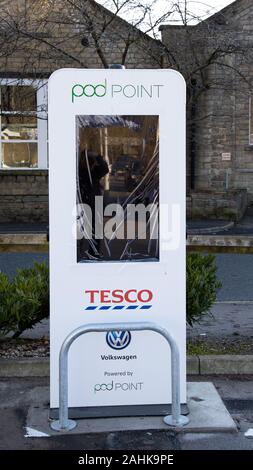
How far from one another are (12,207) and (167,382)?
14.2m

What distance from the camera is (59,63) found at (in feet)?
47.0

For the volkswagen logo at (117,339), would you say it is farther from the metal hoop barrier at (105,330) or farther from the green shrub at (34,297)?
the green shrub at (34,297)

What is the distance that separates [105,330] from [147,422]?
2.63ft

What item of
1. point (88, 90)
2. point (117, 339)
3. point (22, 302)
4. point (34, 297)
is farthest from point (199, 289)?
point (88, 90)

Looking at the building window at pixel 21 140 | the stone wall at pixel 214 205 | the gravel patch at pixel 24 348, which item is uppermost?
the building window at pixel 21 140

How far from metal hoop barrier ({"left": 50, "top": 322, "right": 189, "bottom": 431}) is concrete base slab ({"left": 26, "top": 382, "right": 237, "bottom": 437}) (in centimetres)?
7

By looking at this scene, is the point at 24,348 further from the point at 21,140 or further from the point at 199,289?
the point at 21,140

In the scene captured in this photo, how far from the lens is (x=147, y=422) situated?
14.0 feet

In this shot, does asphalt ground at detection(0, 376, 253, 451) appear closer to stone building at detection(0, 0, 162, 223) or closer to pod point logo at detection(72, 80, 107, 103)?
pod point logo at detection(72, 80, 107, 103)

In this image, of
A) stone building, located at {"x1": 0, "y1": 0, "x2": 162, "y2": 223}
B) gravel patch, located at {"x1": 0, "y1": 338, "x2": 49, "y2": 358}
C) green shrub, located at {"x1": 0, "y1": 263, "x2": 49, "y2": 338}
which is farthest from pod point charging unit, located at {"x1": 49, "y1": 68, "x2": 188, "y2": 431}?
stone building, located at {"x1": 0, "y1": 0, "x2": 162, "y2": 223}

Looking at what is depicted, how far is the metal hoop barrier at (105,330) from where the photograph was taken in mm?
4012

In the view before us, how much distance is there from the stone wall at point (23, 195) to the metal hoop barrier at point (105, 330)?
14.0 m

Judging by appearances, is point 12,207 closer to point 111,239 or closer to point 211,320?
point 211,320

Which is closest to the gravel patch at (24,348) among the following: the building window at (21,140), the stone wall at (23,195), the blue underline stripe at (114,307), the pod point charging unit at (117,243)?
the pod point charging unit at (117,243)
